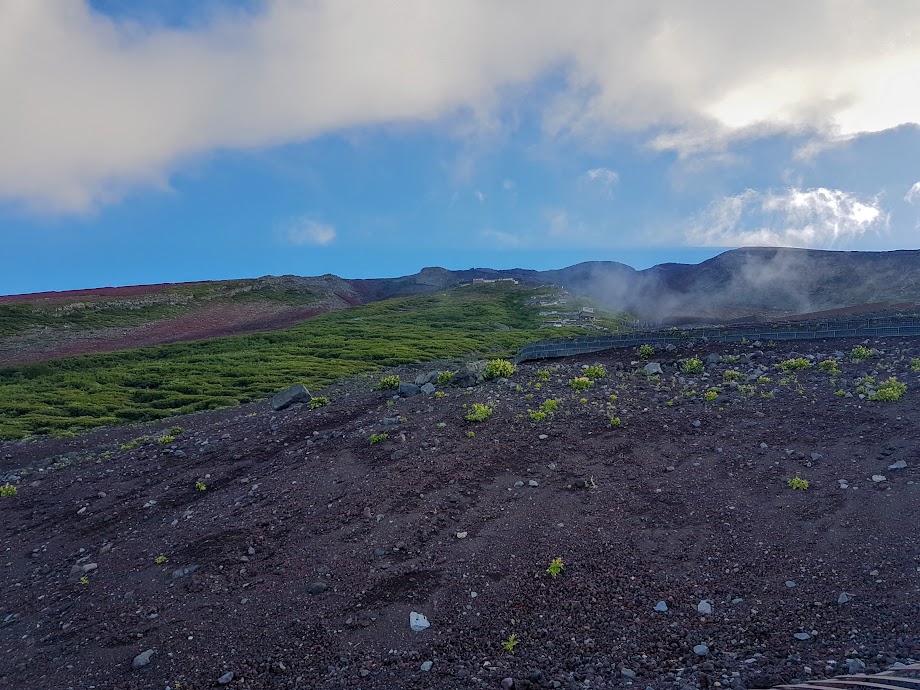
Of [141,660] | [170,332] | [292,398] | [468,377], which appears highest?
[170,332]

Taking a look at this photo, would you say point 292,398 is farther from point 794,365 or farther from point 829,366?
point 829,366

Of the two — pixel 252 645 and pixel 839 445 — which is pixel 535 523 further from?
pixel 839 445

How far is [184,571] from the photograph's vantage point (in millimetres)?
12062

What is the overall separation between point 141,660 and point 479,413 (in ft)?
32.5

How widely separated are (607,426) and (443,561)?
6854 mm

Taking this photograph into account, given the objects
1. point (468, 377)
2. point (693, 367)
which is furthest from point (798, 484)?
point (468, 377)

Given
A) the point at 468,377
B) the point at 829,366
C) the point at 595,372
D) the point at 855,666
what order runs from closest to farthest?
the point at 855,666
the point at 829,366
the point at 595,372
the point at 468,377

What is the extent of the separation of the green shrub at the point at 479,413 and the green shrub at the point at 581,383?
335 centimetres

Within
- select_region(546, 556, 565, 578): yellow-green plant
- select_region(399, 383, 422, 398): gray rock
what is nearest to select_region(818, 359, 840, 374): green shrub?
select_region(546, 556, 565, 578): yellow-green plant

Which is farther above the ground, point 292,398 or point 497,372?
point 497,372

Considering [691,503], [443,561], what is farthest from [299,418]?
[691,503]

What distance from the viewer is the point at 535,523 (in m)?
11.9

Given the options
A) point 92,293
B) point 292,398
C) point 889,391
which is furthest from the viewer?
point 92,293

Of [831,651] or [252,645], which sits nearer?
[831,651]
